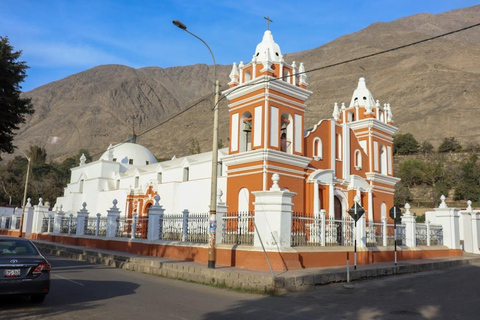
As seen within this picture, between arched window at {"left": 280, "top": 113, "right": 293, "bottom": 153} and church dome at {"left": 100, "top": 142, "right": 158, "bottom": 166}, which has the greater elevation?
church dome at {"left": 100, "top": 142, "right": 158, "bottom": 166}

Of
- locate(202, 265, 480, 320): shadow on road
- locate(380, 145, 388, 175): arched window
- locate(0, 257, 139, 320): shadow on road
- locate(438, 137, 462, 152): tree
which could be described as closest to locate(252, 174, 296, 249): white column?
locate(202, 265, 480, 320): shadow on road

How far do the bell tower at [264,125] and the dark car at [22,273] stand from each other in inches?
476

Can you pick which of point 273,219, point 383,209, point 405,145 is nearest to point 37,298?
point 273,219

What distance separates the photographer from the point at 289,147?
20.7m

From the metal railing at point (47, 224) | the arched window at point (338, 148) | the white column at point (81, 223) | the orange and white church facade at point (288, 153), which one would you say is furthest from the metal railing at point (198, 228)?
the metal railing at point (47, 224)

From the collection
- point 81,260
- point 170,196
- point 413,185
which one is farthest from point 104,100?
point 81,260

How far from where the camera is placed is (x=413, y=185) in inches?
2452

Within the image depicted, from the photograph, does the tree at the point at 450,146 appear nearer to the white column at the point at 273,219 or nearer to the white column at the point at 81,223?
the white column at the point at 81,223

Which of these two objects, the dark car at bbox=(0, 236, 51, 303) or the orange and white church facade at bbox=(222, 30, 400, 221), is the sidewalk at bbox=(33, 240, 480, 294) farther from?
the orange and white church facade at bbox=(222, 30, 400, 221)

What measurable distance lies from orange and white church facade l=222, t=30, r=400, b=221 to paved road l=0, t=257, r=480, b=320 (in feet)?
26.1

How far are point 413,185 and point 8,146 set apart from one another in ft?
189

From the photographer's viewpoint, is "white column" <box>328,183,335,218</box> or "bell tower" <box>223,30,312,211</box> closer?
"bell tower" <box>223,30,312,211</box>

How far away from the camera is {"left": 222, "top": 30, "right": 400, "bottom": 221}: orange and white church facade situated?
19531mm

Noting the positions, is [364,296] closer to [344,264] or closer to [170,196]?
[344,264]
